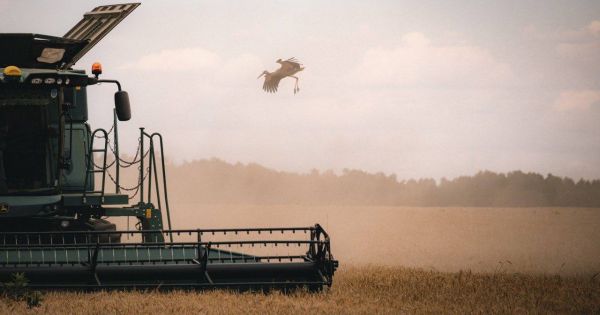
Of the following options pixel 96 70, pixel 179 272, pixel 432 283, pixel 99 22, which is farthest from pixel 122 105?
pixel 432 283

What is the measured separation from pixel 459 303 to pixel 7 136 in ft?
17.8

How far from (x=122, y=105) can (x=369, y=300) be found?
11.7ft

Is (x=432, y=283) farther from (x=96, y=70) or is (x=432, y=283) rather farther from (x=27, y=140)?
(x=27, y=140)

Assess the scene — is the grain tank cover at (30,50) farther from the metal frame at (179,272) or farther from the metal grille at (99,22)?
the metal frame at (179,272)

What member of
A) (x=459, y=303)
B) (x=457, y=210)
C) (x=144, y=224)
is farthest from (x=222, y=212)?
(x=459, y=303)

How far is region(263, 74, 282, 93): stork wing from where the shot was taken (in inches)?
530

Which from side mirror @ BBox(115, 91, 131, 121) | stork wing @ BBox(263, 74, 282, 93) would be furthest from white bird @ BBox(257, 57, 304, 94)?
side mirror @ BBox(115, 91, 131, 121)

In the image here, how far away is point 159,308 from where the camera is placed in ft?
27.7

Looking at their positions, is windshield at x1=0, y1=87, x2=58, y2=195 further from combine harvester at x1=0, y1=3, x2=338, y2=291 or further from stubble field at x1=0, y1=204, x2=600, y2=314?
stubble field at x1=0, y1=204, x2=600, y2=314

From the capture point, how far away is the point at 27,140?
10.4 metres

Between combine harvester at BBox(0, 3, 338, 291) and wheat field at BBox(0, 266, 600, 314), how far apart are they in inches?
10.3

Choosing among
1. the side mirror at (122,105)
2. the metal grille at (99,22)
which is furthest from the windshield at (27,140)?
the metal grille at (99,22)

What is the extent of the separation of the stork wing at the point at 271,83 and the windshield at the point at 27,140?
383cm

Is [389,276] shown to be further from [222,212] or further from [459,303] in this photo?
[222,212]
